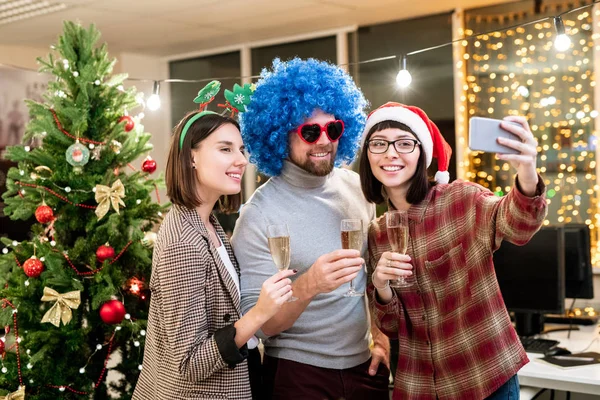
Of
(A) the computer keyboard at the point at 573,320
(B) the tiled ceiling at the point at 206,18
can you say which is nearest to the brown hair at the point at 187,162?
(A) the computer keyboard at the point at 573,320

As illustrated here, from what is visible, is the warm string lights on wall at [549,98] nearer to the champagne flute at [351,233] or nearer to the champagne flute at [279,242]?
the champagne flute at [351,233]

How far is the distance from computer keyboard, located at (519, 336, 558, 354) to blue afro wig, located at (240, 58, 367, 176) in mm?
1517

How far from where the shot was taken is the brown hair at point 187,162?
2.03 m

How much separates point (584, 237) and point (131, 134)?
2467mm

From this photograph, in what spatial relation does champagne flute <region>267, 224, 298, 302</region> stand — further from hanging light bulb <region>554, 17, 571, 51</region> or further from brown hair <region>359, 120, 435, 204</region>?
hanging light bulb <region>554, 17, 571, 51</region>

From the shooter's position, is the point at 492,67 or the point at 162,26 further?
the point at 162,26

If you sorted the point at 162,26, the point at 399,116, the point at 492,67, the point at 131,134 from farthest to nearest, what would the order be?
1. the point at 162,26
2. the point at 492,67
3. the point at 131,134
4. the point at 399,116

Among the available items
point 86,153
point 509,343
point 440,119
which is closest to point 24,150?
point 86,153

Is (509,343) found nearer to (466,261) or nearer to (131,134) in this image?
(466,261)

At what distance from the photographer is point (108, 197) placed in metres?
2.79

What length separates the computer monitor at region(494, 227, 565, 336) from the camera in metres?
3.43

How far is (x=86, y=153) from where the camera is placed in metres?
2.81

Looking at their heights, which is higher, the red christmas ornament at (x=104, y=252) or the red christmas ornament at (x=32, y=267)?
the red christmas ornament at (x=104, y=252)

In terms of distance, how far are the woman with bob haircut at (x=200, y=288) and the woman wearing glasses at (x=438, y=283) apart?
0.42 meters
